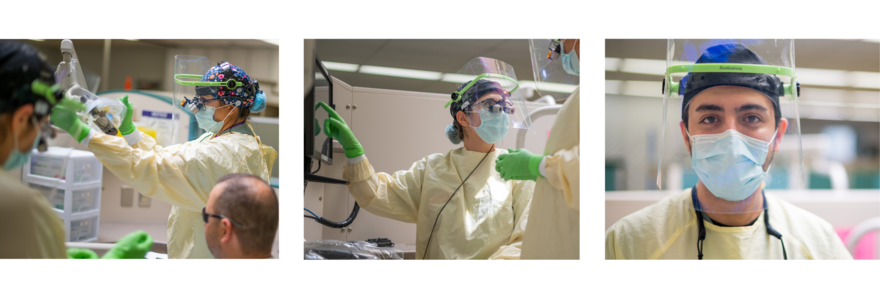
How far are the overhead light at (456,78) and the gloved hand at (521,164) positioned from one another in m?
0.45

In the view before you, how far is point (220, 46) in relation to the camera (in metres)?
1.71

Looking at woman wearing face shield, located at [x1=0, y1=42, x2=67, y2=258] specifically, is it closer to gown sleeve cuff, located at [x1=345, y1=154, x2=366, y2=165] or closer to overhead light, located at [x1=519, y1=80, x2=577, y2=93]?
gown sleeve cuff, located at [x1=345, y1=154, x2=366, y2=165]

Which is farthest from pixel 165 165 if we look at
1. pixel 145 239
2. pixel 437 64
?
pixel 437 64

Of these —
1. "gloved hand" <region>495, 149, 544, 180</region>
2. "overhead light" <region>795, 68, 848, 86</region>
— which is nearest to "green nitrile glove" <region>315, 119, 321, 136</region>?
"gloved hand" <region>495, 149, 544, 180</region>

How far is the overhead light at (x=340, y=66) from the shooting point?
1734mm

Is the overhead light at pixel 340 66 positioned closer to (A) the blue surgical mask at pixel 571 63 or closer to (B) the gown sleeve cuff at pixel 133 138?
(B) the gown sleeve cuff at pixel 133 138

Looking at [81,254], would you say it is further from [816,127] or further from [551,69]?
[816,127]

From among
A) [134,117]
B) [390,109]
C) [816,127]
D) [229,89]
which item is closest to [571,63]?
[390,109]

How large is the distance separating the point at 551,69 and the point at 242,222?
1.24 metres

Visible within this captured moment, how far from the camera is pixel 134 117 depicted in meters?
2.19

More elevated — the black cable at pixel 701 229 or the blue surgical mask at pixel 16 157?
the blue surgical mask at pixel 16 157

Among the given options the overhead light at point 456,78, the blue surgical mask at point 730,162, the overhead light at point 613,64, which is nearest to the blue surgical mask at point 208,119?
the overhead light at point 456,78
